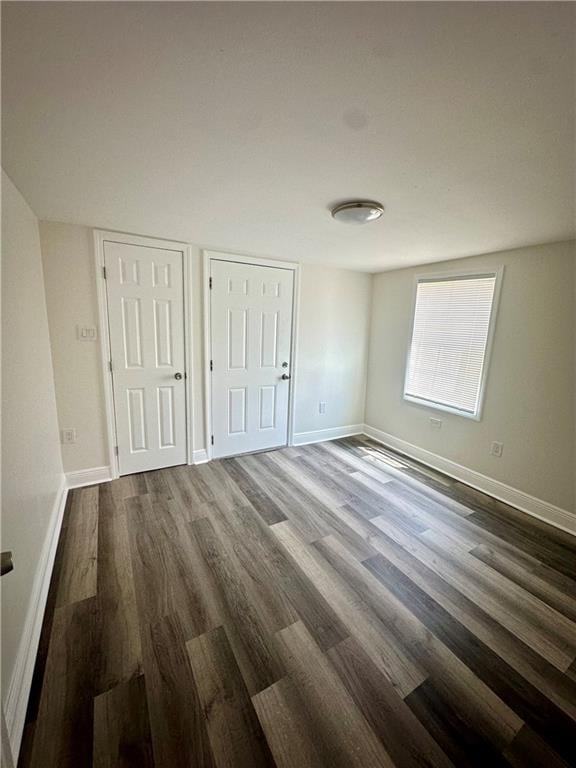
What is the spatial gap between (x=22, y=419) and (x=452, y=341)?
11.1 ft

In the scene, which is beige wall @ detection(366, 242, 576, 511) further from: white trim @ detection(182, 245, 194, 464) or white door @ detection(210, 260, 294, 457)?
white trim @ detection(182, 245, 194, 464)

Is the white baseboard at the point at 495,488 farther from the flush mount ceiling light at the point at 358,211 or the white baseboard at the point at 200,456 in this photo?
the flush mount ceiling light at the point at 358,211

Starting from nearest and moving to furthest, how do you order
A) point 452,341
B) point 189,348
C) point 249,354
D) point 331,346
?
1. point 189,348
2. point 452,341
3. point 249,354
4. point 331,346

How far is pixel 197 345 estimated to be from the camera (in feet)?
9.82

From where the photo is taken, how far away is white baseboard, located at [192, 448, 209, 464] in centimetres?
313

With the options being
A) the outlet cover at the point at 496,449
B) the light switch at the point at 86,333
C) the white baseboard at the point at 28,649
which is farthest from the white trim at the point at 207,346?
the outlet cover at the point at 496,449

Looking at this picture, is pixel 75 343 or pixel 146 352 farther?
pixel 146 352

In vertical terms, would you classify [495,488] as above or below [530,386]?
below

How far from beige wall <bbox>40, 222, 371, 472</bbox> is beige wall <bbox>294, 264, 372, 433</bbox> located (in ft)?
0.04

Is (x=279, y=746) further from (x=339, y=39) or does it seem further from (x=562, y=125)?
(x=562, y=125)

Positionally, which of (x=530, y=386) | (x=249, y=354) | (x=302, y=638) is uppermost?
(x=249, y=354)

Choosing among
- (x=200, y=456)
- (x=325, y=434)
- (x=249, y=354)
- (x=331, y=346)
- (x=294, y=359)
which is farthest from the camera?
(x=325, y=434)

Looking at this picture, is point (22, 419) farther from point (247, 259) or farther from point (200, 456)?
point (247, 259)

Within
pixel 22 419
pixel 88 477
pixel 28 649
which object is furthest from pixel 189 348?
pixel 28 649
